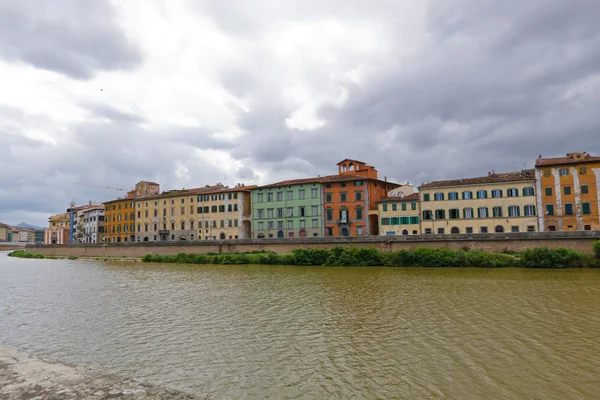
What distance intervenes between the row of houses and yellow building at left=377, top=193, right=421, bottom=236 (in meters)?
0.13

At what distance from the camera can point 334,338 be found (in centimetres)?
1423

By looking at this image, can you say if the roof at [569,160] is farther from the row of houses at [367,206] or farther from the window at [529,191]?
the window at [529,191]

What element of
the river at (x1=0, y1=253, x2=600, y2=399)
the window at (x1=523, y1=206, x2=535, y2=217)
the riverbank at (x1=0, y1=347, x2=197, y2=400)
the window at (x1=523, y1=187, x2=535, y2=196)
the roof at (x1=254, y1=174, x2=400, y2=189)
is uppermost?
the roof at (x1=254, y1=174, x2=400, y2=189)

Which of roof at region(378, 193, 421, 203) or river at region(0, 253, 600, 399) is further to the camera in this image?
roof at region(378, 193, 421, 203)

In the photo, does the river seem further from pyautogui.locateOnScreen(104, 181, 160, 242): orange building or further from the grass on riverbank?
pyautogui.locateOnScreen(104, 181, 160, 242): orange building

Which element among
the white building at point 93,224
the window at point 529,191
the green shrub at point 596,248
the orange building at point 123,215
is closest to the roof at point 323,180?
the window at point 529,191

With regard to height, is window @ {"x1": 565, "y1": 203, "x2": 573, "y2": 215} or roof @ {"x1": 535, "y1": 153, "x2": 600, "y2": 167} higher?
roof @ {"x1": 535, "y1": 153, "x2": 600, "y2": 167}

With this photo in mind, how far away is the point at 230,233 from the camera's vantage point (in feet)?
230

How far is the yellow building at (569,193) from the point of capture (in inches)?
1774

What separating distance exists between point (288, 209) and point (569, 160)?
37.4 meters

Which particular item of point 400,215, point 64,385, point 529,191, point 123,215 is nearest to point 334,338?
point 64,385

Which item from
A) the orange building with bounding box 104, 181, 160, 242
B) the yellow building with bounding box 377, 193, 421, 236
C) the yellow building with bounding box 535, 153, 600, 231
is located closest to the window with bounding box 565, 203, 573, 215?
the yellow building with bounding box 535, 153, 600, 231

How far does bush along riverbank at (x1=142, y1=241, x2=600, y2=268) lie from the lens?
35.8 meters

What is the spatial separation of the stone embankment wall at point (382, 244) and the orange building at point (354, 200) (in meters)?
10.7
